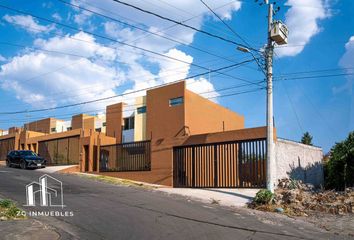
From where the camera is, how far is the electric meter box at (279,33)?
18031mm

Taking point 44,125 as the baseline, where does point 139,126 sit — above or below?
below

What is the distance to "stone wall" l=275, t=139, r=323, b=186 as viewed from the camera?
21984 mm

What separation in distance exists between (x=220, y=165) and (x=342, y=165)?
23.2ft

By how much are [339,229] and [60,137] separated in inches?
1287

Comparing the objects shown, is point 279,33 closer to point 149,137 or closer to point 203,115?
point 203,115

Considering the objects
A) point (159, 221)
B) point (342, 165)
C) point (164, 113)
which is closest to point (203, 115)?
point (164, 113)

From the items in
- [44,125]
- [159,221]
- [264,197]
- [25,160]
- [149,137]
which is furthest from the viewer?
[44,125]

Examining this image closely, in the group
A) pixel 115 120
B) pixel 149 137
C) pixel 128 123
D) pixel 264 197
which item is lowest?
pixel 264 197

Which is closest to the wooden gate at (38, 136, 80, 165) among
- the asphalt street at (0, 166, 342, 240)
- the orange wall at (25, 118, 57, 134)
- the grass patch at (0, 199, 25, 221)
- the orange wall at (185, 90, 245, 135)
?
the orange wall at (185, 90, 245, 135)

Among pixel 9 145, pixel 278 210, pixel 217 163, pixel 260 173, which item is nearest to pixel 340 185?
pixel 260 173

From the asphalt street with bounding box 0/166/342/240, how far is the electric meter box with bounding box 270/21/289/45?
26.8ft

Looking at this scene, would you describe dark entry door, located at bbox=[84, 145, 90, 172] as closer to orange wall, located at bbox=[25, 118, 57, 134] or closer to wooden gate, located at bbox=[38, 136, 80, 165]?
wooden gate, located at bbox=[38, 136, 80, 165]

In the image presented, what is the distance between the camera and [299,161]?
80.0 ft

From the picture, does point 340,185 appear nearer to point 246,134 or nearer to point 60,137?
point 246,134
